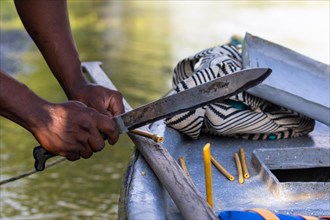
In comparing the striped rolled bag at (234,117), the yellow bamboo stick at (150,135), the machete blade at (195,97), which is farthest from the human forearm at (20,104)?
the striped rolled bag at (234,117)

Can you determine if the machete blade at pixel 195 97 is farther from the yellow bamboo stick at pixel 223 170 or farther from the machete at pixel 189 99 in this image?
the yellow bamboo stick at pixel 223 170

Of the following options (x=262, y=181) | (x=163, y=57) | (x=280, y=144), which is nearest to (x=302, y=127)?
(x=280, y=144)

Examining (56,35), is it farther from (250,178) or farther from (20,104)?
(250,178)

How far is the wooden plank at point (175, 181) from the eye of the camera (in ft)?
5.83

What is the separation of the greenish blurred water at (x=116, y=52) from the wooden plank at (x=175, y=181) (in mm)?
2334

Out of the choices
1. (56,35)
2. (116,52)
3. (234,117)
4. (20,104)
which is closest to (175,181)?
(20,104)

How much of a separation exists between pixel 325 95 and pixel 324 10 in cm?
1295

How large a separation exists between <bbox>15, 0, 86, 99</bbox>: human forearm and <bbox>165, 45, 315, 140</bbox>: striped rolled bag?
70 cm

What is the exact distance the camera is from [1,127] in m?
A: 6.25

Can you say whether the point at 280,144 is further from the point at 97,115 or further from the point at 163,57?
the point at 163,57

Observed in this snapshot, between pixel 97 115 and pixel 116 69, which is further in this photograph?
pixel 116 69

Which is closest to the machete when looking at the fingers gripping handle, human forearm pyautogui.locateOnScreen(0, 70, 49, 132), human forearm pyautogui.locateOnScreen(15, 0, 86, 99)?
the fingers gripping handle

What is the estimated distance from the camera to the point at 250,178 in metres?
2.58

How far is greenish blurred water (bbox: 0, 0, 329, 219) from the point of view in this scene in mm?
4857
